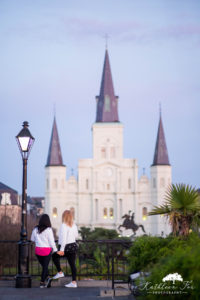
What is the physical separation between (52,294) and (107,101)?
87511 mm

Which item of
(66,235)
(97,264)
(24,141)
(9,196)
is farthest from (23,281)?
(9,196)

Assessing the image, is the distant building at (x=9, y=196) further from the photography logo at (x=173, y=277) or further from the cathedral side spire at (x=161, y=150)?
the photography logo at (x=173, y=277)

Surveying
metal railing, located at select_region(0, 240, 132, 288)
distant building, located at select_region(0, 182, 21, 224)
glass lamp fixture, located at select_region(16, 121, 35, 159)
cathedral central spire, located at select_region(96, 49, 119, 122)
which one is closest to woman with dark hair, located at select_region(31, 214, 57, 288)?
metal railing, located at select_region(0, 240, 132, 288)

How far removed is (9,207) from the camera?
4256 centimetres

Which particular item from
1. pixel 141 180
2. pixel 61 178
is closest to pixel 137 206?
pixel 141 180

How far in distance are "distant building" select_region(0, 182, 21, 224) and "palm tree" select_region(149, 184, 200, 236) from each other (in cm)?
2518

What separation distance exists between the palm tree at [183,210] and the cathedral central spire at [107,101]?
84560 mm

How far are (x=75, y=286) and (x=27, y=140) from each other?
3951 millimetres

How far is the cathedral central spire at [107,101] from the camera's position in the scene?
3792 inches

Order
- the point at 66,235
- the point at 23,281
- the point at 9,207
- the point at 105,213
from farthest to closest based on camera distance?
the point at 105,213 → the point at 9,207 → the point at 23,281 → the point at 66,235

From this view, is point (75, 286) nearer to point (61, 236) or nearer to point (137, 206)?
point (61, 236)

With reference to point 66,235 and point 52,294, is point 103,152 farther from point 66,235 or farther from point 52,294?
point 52,294

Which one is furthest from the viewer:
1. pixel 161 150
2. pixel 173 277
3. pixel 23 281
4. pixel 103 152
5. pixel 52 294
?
pixel 103 152

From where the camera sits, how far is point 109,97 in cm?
9769
